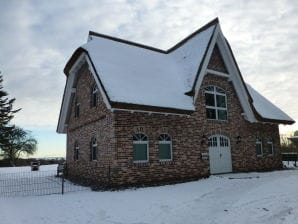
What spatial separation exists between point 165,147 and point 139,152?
155 cm

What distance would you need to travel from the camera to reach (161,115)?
575 inches

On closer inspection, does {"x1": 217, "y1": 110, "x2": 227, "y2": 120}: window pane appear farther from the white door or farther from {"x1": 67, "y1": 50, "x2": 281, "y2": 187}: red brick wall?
the white door

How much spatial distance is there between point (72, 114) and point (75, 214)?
39.8 ft

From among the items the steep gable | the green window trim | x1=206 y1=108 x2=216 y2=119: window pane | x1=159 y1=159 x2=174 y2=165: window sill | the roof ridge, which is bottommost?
x1=159 y1=159 x2=174 y2=165: window sill

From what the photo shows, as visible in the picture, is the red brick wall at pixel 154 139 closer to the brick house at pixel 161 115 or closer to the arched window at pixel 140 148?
the brick house at pixel 161 115

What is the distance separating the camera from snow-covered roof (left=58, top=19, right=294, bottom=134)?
13.4 meters

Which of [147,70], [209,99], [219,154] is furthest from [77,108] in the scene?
[219,154]

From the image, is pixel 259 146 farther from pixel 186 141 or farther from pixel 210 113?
pixel 186 141

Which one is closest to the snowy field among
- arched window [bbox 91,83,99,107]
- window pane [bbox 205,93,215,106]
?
arched window [bbox 91,83,99,107]

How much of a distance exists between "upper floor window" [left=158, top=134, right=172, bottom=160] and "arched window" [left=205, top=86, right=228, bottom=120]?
3.49 m

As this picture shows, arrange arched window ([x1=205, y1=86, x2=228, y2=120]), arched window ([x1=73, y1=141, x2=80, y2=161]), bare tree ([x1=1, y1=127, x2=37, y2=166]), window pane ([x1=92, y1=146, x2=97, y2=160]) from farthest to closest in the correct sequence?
bare tree ([x1=1, y1=127, x2=37, y2=166]) → arched window ([x1=73, y1=141, x2=80, y2=161]) → arched window ([x1=205, y1=86, x2=228, y2=120]) → window pane ([x1=92, y1=146, x2=97, y2=160])

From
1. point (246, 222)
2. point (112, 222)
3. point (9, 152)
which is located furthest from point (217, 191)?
point (9, 152)

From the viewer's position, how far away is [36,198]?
38.4ft

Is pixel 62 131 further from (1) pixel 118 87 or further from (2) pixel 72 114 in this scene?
(1) pixel 118 87
